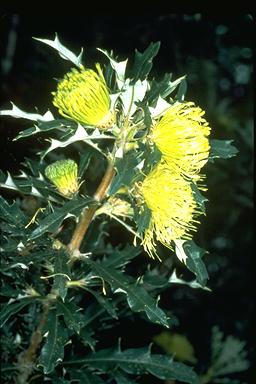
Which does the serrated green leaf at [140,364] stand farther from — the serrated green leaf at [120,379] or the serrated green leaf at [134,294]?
the serrated green leaf at [134,294]

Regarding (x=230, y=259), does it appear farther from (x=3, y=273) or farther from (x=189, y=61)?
(x=3, y=273)

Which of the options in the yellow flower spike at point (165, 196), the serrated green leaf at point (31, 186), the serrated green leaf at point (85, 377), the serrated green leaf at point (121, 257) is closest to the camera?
the yellow flower spike at point (165, 196)

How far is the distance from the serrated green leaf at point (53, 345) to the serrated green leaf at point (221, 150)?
759mm

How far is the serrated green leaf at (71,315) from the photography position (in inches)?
71.2

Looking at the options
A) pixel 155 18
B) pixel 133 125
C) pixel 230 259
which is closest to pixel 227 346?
pixel 230 259

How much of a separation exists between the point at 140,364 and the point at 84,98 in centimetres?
105

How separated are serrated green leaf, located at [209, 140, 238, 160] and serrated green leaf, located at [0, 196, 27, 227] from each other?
26.8 inches

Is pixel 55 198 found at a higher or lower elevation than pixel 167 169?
lower

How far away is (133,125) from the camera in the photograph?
5.60 ft

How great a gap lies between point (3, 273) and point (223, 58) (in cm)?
245

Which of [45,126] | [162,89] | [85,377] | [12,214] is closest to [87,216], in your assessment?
[12,214]

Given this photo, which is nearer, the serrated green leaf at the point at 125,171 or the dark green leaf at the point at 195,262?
the serrated green leaf at the point at 125,171

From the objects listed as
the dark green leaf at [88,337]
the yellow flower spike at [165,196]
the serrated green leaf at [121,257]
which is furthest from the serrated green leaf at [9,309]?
the yellow flower spike at [165,196]

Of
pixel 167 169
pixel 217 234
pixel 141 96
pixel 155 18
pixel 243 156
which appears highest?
pixel 155 18
